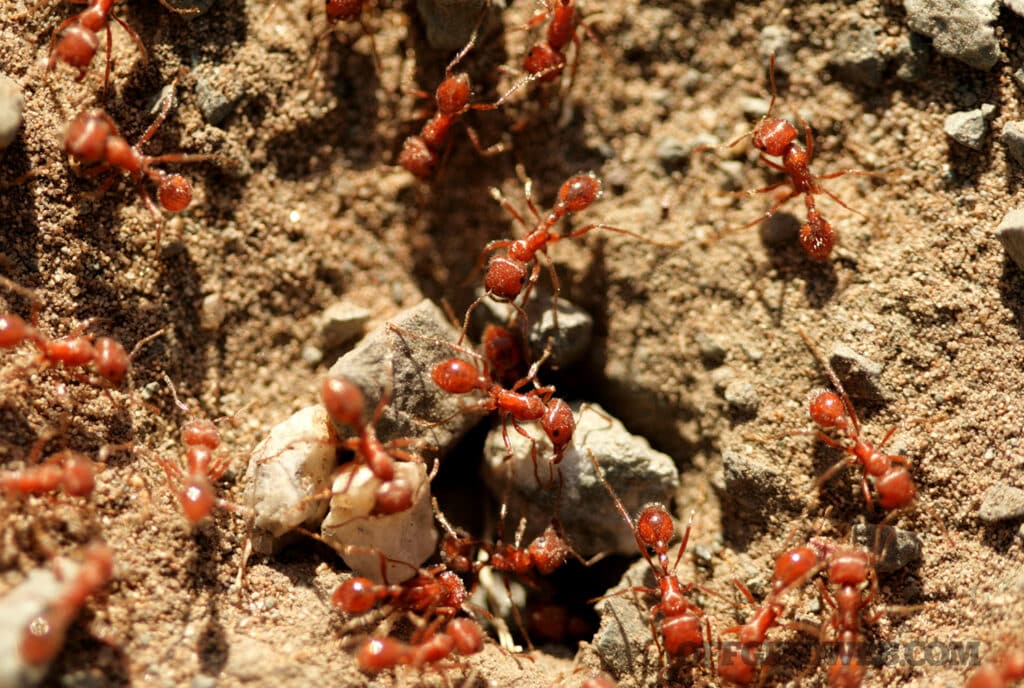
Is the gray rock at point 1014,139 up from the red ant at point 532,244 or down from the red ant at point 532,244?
up

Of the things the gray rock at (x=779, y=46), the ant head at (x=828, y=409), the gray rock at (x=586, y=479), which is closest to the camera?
the ant head at (x=828, y=409)

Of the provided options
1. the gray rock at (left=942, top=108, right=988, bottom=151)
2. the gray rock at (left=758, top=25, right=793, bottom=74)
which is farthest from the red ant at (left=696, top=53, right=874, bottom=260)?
the gray rock at (left=942, top=108, right=988, bottom=151)

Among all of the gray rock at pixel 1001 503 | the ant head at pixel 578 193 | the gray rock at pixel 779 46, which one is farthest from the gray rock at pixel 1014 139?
the ant head at pixel 578 193

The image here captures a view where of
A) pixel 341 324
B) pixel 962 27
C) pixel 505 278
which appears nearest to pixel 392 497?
pixel 341 324

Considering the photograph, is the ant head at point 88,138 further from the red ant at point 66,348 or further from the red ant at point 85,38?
the red ant at point 66,348

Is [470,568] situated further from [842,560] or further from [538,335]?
[842,560]

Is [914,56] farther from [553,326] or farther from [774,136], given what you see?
[553,326]
